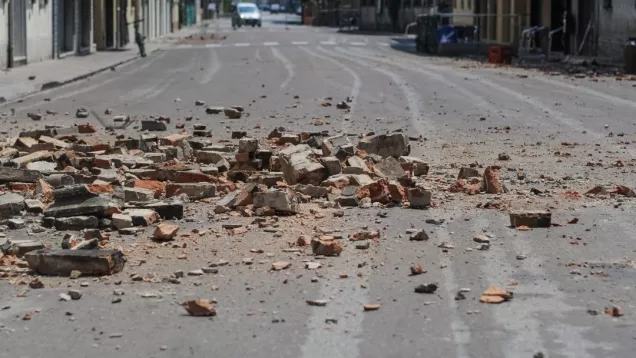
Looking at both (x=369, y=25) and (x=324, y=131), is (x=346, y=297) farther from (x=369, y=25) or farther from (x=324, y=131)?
(x=369, y=25)

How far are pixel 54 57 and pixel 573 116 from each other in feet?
87.9

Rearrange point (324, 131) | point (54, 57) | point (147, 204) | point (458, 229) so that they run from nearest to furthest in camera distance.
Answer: point (458, 229) < point (147, 204) < point (324, 131) < point (54, 57)

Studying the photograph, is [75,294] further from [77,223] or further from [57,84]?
[57,84]

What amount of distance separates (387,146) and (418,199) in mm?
3093

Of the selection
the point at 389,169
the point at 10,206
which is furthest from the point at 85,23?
the point at 10,206

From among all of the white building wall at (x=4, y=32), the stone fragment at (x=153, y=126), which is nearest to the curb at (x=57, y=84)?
the white building wall at (x=4, y=32)

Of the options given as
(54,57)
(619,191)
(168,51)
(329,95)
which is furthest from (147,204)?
(168,51)

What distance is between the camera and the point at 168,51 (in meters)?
54.4

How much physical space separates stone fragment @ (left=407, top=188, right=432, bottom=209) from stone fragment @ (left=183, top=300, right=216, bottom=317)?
3716mm

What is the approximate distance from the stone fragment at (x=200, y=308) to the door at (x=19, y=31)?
30.8 m

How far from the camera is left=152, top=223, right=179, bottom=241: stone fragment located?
28.3 feet

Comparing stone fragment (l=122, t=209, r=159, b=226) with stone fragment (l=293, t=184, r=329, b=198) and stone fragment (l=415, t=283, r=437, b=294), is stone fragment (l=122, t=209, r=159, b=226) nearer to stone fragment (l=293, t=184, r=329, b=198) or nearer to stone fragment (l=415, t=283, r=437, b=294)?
stone fragment (l=293, t=184, r=329, b=198)

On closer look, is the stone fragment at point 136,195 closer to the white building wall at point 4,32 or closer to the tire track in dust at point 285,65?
the tire track in dust at point 285,65

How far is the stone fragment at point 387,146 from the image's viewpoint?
12953 mm
